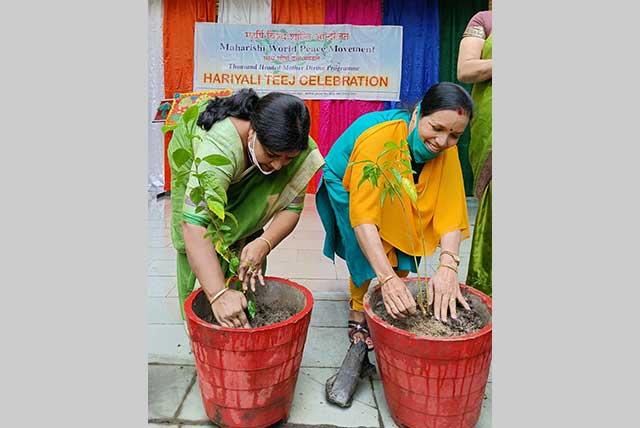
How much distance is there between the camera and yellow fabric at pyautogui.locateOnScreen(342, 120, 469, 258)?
5.48 ft

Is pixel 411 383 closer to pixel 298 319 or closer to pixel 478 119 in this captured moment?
pixel 298 319

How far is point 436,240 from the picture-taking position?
6.03ft

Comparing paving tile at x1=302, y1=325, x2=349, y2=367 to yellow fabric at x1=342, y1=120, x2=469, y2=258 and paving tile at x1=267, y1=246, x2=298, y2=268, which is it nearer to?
yellow fabric at x1=342, y1=120, x2=469, y2=258

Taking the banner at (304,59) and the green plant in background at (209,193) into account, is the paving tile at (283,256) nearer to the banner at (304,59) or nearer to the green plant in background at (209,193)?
the green plant in background at (209,193)

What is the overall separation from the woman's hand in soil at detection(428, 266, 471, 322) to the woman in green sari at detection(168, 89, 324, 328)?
0.52 m

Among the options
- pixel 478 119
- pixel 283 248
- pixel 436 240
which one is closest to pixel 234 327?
pixel 436 240

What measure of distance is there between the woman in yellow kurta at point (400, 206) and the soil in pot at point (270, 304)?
11.0 inches

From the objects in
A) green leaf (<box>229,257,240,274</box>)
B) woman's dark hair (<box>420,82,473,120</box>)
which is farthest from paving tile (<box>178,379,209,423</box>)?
woman's dark hair (<box>420,82,473,120</box>)

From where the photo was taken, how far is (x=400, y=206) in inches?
70.1

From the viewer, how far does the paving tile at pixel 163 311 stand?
230 centimetres

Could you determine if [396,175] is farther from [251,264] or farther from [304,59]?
[304,59]

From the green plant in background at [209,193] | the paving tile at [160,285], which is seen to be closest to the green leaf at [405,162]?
the green plant in background at [209,193]

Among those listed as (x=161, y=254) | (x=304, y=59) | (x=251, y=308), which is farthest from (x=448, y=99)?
(x=304, y=59)

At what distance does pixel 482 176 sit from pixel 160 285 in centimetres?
175
